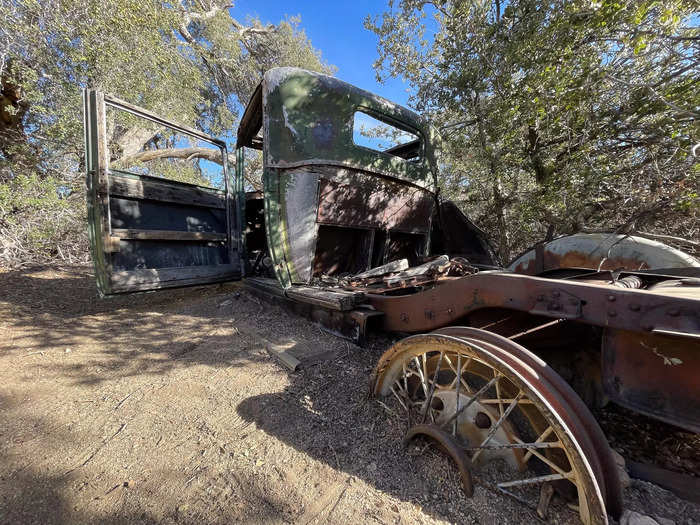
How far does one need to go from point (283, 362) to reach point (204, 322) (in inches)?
66.9

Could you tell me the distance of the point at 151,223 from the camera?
356 cm

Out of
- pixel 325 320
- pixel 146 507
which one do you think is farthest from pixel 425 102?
pixel 146 507

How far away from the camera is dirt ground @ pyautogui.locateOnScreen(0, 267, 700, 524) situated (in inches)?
47.3

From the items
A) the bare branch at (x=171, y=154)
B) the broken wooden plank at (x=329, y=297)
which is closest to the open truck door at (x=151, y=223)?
the broken wooden plank at (x=329, y=297)

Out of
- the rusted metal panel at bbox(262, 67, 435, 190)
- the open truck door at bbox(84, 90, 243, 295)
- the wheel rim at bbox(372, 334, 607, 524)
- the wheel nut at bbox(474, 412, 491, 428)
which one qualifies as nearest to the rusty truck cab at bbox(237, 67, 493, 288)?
the rusted metal panel at bbox(262, 67, 435, 190)

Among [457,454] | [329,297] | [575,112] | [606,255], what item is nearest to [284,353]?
[329,297]

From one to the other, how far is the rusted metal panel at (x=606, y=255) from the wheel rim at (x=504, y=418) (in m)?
1.67

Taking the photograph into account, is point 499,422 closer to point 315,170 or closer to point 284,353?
point 284,353

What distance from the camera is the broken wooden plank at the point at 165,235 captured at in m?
3.16

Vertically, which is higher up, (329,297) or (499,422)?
(329,297)

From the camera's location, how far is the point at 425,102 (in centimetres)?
615

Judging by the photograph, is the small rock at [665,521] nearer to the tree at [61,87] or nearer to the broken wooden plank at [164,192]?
the broken wooden plank at [164,192]

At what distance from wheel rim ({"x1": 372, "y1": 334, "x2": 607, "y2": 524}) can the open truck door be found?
10.6 ft

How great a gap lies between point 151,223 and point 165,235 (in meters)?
0.26
